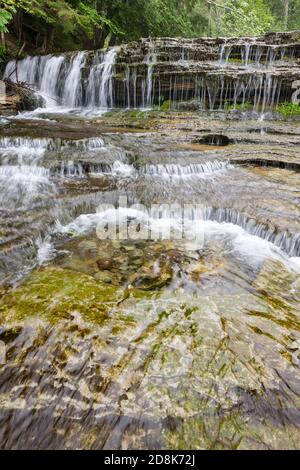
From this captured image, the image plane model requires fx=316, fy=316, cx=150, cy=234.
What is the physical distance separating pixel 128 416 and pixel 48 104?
12640mm

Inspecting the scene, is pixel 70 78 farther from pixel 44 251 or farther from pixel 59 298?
pixel 59 298

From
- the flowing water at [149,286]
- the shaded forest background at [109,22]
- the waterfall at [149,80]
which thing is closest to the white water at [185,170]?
the flowing water at [149,286]

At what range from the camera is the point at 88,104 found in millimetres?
12656

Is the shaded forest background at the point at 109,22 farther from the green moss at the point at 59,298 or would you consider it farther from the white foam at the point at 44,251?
the green moss at the point at 59,298

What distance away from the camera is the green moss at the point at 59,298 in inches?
107

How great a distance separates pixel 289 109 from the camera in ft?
36.5

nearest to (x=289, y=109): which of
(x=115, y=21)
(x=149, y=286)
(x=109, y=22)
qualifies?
(x=109, y=22)

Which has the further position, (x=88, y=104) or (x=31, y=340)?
(x=88, y=104)

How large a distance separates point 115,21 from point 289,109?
11.1 m

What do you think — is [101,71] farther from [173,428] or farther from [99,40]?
[173,428]

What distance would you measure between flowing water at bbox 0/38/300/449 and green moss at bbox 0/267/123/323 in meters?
0.02

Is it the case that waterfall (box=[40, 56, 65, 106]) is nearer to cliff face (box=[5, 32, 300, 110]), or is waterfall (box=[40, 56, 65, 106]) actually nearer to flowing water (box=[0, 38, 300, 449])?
cliff face (box=[5, 32, 300, 110])

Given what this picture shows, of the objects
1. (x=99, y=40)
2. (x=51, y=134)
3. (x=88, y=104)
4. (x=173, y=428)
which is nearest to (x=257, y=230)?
(x=173, y=428)

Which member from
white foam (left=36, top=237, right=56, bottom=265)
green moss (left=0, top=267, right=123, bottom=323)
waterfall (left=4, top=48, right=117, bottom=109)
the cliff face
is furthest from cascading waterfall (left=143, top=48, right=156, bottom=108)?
green moss (left=0, top=267, right=123, bottom=323)
